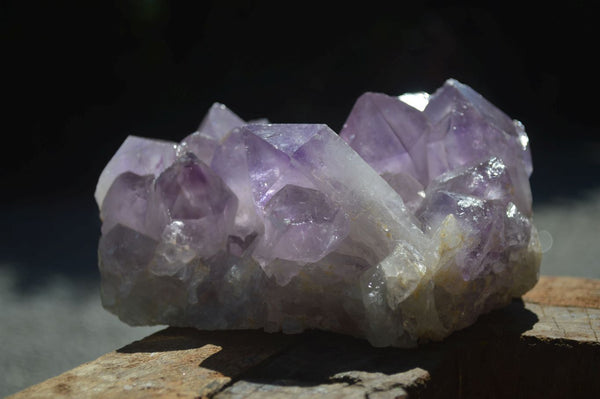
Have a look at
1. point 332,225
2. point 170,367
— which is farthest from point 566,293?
point 170,367

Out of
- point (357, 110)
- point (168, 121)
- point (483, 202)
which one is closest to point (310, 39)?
point (168, 121)

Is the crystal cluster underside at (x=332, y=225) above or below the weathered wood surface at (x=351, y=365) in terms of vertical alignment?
above

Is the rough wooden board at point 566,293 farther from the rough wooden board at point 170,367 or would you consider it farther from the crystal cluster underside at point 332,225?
the rough wooden board at point 170,367

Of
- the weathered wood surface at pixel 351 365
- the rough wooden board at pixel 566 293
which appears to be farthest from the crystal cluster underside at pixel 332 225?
the rough wooden board at pixel 566 293

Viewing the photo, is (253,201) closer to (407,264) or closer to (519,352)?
(407,264)

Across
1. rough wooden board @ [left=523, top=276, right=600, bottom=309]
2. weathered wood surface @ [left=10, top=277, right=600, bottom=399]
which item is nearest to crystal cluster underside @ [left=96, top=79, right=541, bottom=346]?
weathered wood surface @ [left=10, top=277, right=600, bottom=399]

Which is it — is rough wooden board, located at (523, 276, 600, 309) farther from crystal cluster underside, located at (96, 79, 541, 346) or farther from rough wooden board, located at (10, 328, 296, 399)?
rough wooden board, located at (10, 328, 296, 399)

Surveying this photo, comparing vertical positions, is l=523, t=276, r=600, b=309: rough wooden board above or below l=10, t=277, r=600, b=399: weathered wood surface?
above
